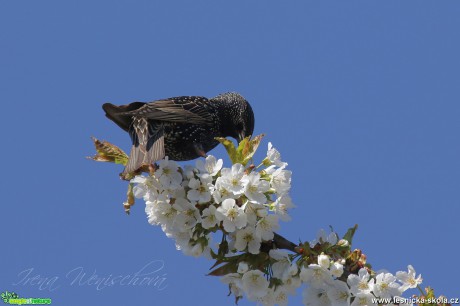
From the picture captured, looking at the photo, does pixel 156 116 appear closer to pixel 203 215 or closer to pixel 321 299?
pixel 203 215

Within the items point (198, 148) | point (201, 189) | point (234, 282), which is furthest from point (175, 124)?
point (234, 282)

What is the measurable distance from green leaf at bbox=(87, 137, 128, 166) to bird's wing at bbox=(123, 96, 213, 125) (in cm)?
59

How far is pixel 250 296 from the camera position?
4117 mm

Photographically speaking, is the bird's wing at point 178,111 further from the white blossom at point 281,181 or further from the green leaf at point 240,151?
the white blossom at point 281,181

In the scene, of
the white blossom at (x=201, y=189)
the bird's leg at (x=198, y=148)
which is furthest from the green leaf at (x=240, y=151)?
the bird's leg at (x=198, y=148)

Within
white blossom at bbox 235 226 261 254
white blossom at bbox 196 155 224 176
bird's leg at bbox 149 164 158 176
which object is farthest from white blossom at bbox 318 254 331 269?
bird's leg at bbox 149 164 158 176

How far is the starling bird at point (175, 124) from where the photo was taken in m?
5.15

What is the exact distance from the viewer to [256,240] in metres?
4.14

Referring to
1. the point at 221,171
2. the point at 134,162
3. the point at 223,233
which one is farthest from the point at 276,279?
the point at 134,162

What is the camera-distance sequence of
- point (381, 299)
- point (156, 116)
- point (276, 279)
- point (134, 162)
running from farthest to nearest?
1. point (156, 116)
2. point (134, 162)
3. point (276, 279)
4. point (381, 299)

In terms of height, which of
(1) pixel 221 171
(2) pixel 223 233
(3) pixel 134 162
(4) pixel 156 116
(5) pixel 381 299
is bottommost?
(5) pixel 381 299

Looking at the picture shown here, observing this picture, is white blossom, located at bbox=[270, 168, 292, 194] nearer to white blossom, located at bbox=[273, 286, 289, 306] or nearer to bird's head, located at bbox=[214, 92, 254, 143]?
white blossom, located at bbox=[273, 286, 289, 306]

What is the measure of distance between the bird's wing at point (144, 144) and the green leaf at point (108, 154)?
0.31 feet

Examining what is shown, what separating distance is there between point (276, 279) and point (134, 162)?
138 centimetres
